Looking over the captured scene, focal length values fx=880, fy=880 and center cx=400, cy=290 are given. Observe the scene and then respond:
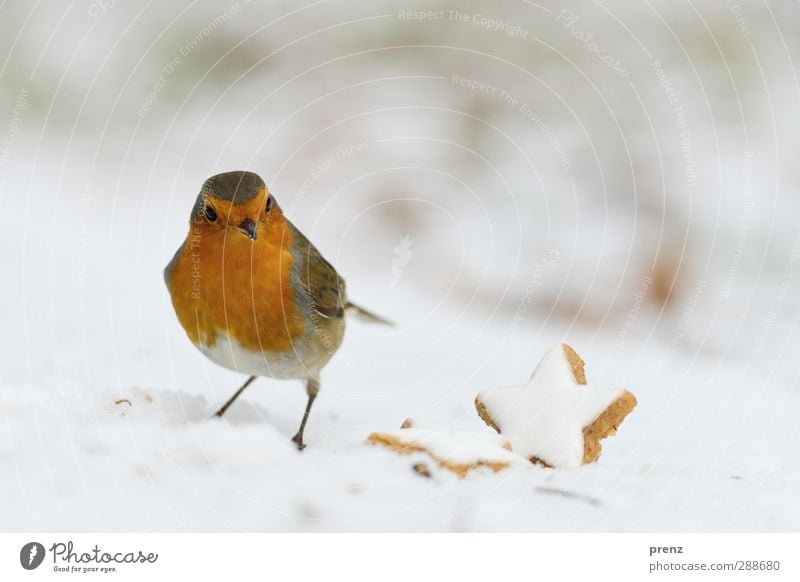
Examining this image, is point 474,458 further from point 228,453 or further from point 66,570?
point 66,570

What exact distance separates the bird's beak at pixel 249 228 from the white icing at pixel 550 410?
1.82 feet

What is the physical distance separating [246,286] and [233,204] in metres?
0.15

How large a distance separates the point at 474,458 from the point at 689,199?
1.65m

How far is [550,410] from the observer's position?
161 cm

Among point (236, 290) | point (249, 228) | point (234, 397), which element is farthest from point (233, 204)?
point (234, 397)

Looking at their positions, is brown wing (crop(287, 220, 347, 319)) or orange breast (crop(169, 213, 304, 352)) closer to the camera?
orange breast (crop(169, 213, 304, 352))

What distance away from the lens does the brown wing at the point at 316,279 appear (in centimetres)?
163

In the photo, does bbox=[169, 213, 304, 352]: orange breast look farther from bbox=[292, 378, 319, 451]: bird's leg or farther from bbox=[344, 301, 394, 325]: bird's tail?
bbox=[344, 301, 394, 325]: bird's tail

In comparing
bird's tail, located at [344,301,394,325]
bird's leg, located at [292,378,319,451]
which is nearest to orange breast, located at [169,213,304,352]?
bird's leg, located at [292,378,319,451]

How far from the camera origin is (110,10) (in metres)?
2.67

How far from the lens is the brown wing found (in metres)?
1.63

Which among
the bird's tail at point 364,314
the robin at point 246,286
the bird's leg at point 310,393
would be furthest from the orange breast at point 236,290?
the bird's tail at point 364,314

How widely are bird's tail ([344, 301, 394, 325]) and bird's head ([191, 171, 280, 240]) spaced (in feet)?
1.40

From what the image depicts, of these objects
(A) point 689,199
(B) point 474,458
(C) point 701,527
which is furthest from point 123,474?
(A) point 689,199
